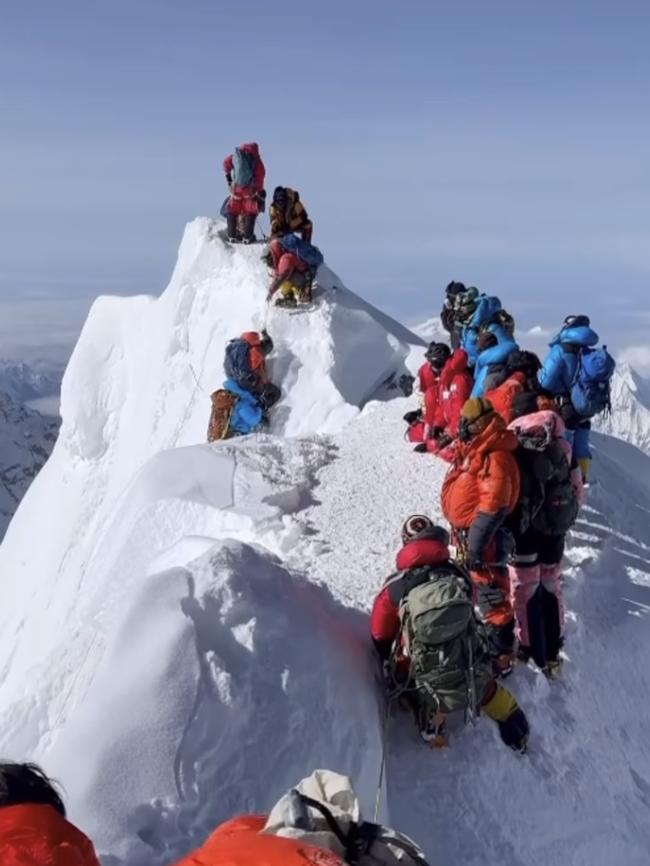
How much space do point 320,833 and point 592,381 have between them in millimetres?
7060

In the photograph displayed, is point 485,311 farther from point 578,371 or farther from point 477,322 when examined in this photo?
point 578,371

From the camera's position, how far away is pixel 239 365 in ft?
55.8

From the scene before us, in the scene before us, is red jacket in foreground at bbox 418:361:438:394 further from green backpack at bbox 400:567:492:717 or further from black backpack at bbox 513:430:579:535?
green backpack at bbox 400:567:492:717

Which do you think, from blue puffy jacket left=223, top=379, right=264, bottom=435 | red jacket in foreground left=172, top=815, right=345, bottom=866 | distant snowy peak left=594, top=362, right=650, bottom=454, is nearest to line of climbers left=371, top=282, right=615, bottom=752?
red jacket in foreground left=172, top=815, right=345, bottom=866

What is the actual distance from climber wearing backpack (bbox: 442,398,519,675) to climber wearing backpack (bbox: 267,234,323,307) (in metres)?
11.6

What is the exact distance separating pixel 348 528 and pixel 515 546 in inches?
100

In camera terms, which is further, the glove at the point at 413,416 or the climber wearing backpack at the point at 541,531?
the glove at the point at 413,416

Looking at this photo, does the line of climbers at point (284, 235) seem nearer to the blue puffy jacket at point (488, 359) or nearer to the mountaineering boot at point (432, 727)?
the blue puffy jacket at point (488, 359)

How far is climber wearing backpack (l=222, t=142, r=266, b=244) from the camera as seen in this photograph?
64.4 feet

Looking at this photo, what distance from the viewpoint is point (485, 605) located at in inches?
305

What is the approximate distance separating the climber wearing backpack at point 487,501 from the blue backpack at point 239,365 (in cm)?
954

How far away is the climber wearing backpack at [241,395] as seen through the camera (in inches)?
657

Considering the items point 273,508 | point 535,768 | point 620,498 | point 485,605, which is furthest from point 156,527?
point 620,498

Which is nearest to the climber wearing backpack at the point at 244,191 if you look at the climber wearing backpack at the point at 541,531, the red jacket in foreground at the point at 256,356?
the red jacket in foreground at the point at 256,356
